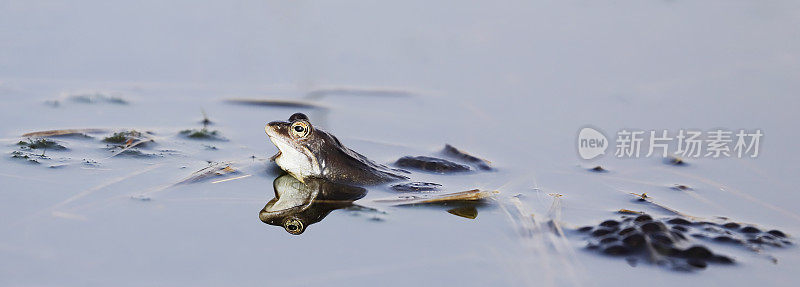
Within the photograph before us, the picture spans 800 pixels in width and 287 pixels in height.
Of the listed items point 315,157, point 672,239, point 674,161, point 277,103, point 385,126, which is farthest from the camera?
point 277,103

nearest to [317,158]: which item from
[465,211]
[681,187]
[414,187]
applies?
[414,187]

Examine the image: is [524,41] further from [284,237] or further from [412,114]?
[284,237]

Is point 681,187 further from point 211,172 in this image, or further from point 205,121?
point 205,121

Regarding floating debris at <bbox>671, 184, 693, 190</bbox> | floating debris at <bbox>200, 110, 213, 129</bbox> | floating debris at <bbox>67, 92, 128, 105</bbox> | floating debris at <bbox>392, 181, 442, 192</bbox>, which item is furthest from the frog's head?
floating debris at <bbox>67, 92, 128, 105</bbox>

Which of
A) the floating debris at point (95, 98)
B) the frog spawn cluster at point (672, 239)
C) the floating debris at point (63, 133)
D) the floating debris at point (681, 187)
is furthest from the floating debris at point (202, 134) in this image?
the floating debris at point (681, 187)

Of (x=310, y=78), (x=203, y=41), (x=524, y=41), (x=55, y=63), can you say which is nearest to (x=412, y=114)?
(x=310, y=78)

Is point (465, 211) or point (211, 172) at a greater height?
point (211, 172)

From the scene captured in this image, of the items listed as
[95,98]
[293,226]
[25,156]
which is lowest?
[293,226]
